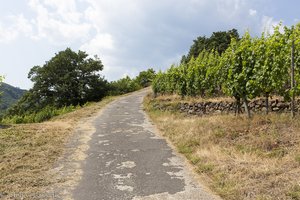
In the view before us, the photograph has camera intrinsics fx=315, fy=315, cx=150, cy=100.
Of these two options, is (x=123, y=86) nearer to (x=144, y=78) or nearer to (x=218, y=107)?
(x=144, y=78)

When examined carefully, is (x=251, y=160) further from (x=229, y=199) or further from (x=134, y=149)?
(x=134, y=149)

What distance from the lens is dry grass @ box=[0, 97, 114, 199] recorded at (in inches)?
290

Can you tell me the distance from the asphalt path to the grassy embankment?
51cm

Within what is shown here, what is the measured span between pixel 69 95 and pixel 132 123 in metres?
24.7

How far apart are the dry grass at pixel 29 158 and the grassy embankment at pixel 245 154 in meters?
4.10

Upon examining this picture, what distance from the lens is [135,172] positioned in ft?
28.7

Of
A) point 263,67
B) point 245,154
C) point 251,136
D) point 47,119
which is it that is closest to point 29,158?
point 245,154

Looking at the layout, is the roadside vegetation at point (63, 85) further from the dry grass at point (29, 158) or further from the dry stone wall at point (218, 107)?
the dry grass at point (29, 158)

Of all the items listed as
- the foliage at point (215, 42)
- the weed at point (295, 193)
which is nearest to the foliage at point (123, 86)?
the foliage at point (215, 42)

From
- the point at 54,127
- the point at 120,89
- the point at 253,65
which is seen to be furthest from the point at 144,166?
the point at 120,89

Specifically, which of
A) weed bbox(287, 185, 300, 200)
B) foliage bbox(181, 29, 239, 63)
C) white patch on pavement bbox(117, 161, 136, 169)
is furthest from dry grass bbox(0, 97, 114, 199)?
foliage bbox(181, 29, 239, 63)

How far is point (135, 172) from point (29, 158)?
369 cm

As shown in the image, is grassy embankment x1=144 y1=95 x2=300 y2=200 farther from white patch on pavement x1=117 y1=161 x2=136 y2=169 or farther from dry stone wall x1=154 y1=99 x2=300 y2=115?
dry stone wall x1=154 y1=99 x2=300 y2=115

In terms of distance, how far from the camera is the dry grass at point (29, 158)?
290 inches
